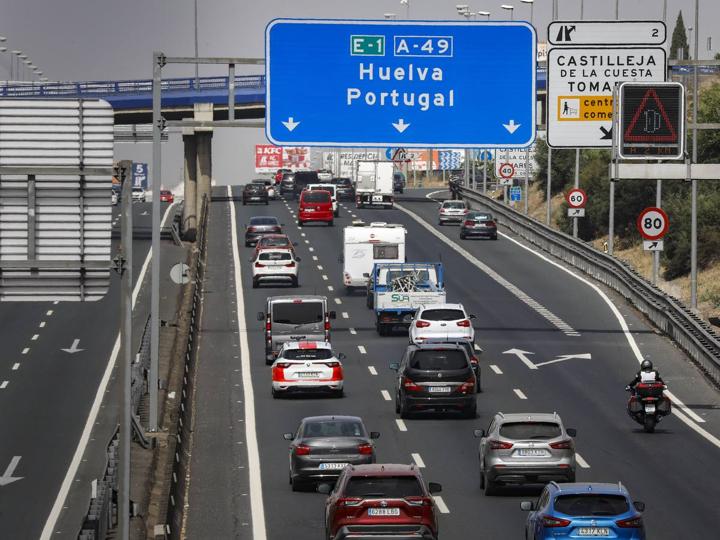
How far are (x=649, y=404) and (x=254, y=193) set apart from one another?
7523 cm

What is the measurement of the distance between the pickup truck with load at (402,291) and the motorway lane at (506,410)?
29.0 inches

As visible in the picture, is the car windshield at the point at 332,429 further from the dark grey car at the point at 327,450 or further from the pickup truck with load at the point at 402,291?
the pickup truck with load at the point at 402,291

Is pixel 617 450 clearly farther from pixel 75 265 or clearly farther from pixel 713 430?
pixel 75 265

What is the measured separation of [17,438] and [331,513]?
72.3 feet

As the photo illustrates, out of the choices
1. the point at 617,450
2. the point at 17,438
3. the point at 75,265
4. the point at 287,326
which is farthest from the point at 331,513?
the point at 287,326

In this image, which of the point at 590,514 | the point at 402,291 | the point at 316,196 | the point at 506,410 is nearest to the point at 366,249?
the point at 402,291

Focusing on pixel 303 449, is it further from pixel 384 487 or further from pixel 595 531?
pixel 595 531

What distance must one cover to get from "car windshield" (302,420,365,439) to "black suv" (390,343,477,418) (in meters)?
8.57

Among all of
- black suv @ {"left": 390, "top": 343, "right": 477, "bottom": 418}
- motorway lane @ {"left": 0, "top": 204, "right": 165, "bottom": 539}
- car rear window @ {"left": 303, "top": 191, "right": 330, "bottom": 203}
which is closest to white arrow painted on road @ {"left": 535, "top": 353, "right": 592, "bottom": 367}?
black suv @ {"left": 390, "top": 343, "right": 477, "bottom": 418}

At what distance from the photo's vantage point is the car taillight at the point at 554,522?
78.1 ft

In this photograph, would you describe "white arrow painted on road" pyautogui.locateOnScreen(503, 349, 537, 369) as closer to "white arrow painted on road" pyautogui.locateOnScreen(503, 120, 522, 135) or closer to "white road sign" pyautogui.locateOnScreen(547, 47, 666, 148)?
"white arrow painted on road" pyautogui.locateOnScreen(503, 120, 522, 135)

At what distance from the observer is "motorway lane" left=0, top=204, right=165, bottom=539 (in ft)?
126

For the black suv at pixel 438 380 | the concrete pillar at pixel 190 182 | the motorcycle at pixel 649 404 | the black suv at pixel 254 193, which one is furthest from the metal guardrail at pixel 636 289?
the black suv at pixel 254 193

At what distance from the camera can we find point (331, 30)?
37.6 m
